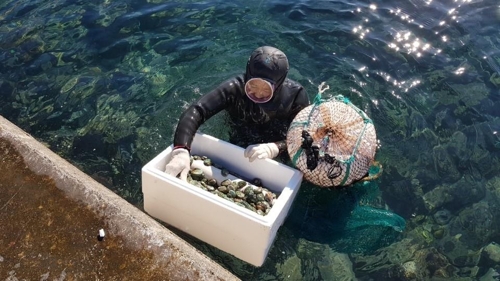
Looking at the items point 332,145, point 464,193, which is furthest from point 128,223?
point 464,193

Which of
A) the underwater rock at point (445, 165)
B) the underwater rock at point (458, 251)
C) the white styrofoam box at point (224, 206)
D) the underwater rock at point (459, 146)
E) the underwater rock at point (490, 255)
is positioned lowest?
the underwater rock at point (458, 251)

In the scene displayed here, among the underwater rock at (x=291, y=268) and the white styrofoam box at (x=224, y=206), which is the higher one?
the white styrofoam box at (x=224, y=206)

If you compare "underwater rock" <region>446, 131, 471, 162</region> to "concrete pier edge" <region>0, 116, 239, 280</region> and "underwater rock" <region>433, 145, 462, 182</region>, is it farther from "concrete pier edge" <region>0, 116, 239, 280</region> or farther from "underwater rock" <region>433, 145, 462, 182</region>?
"concrete pier edge" <region>0, 116, 239, 280</region>

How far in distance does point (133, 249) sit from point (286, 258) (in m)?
1.59

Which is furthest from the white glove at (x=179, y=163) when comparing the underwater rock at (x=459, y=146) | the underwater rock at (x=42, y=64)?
the underwater rock at (x=42, y=64)

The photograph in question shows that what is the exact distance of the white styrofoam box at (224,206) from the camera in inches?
144

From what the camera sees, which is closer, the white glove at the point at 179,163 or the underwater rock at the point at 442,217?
the white glove at the point at 179,163

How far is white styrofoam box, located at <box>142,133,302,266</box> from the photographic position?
366 cm

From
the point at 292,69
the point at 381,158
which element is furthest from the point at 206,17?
the point at 381,158

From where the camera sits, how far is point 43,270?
10.4 ft

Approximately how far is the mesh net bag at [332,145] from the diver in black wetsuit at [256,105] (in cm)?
37

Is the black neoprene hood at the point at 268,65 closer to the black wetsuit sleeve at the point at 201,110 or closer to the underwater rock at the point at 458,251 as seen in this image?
the black wetsuit sleeve at the point at 201,110

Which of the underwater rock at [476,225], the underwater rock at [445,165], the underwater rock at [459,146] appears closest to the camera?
the underwater rock at [476,225]

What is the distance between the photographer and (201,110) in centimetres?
461
